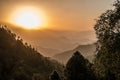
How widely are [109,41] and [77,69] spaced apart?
3678cm

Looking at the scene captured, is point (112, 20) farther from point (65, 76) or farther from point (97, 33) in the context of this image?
point (65, 76)

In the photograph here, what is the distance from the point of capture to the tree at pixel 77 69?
3821 inches

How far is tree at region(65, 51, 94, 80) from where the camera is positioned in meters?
97.1

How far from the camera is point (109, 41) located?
62.7 m

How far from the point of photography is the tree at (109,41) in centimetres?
6219

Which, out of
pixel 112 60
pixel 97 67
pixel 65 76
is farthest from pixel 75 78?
pixel 112 60

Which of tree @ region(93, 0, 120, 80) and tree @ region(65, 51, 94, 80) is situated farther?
tree @ region(65, 51, 94, 80)

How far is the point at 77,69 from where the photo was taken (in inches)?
3863

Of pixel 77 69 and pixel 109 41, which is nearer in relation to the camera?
pixel 109 41

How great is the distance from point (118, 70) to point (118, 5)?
13.5 metres

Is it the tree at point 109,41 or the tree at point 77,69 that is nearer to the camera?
the tree at point 109,41

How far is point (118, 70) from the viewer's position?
65438 millimetres

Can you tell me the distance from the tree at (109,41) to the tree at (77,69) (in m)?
30.1

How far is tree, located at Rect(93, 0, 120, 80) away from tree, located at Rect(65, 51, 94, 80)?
3014 centimetres
